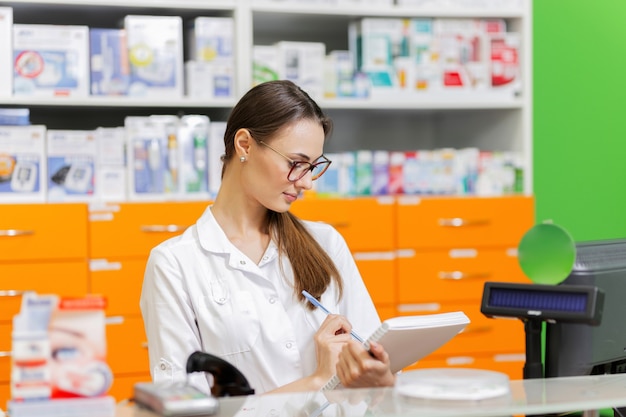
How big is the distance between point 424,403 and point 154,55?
266 cm

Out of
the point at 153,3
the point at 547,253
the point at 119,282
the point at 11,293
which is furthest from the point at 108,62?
the point at 547,253

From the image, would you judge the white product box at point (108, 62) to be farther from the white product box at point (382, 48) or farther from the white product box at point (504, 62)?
the white product box at point (504, 62)

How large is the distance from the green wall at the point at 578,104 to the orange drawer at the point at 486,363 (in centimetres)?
87

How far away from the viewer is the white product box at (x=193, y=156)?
375 centimetres

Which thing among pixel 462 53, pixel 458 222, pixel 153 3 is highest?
pixel 153 3

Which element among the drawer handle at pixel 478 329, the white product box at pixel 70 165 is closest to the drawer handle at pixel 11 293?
the white product box at pixel 70 165

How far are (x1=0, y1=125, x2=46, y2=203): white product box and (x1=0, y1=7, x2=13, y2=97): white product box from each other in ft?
0.57

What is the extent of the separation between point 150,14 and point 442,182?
4.80 feet

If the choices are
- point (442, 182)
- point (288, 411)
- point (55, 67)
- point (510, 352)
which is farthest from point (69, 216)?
point (288, 411)

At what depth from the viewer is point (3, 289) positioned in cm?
351

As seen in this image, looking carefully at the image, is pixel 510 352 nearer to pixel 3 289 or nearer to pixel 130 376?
pixel 130 376

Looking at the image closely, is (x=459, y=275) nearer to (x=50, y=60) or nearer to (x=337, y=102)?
(x=337, y=102)

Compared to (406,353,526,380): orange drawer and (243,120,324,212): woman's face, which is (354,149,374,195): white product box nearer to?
(406,353,526,380): orange drawer

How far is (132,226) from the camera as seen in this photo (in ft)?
12.0
